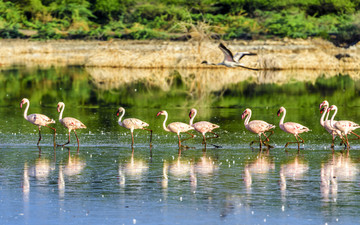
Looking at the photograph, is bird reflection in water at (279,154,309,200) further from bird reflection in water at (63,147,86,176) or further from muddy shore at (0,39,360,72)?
muddy shore at (0,39,360,72)

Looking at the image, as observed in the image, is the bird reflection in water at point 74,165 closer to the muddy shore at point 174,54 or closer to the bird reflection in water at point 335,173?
the bird reflection in water at point 335,173

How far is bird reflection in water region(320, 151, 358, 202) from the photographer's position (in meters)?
13.0

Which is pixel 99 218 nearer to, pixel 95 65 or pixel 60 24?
pixel 95 65

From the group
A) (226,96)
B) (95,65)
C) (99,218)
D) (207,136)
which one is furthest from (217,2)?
(99,218)

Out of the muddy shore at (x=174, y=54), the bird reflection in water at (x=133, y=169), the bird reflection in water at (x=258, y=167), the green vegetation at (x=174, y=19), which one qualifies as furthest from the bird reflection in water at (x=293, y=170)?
the green vegetation at (x=174, y=19)

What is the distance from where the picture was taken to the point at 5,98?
98.9ft

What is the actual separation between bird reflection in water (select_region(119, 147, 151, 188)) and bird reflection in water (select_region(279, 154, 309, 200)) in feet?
8.71

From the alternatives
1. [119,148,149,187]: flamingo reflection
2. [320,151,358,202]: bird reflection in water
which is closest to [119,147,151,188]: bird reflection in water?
[119,148,149,187]: flamingo reflection

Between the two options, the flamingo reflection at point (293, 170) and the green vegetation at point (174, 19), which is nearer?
the flamingo reflection at point (293, 170)

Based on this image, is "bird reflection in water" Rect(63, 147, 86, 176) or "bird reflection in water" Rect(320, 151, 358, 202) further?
"bird reflection in water" Rect(63, 147, 86, 176)

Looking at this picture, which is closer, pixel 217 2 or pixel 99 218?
pixel 99 218

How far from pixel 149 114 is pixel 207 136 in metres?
5.27

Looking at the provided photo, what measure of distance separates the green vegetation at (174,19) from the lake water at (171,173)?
97.3ft

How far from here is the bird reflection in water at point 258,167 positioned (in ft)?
46.3
